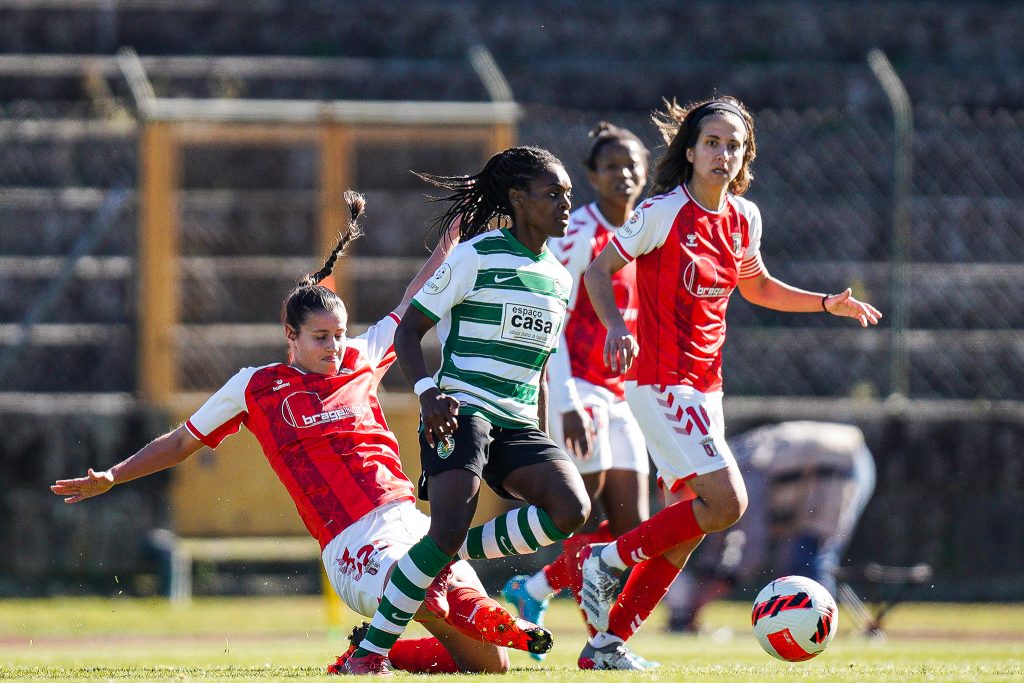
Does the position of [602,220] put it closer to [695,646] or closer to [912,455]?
[695,646]

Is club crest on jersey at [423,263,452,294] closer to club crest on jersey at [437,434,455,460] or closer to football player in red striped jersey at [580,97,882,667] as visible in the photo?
club crest on jersey at [437,434,455,460]

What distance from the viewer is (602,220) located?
8.13 metres

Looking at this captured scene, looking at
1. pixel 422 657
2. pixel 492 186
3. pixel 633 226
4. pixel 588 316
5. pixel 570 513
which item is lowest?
pixel 422 657

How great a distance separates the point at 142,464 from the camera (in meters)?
6.46

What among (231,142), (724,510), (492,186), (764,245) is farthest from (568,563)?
(764,245)

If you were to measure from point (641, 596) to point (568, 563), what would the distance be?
0.45 meters

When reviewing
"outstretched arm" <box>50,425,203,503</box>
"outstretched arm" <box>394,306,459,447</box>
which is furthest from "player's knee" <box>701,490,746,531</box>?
"outstretched arm" <box>50,425,203,503</box>

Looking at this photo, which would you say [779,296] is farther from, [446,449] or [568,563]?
[446,449]

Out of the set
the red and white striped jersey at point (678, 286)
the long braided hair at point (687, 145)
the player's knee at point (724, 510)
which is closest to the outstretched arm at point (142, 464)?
the red and white striped jersey at point (678, 286)

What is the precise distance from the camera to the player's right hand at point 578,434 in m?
7.34

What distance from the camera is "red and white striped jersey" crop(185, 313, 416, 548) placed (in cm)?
654

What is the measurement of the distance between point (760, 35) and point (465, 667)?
1054 cm

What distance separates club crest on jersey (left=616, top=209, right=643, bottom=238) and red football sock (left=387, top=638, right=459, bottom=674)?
68.9 inches

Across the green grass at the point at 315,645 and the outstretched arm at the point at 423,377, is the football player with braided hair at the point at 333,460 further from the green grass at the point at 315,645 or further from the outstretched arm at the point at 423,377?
the outstretched arm at the point at 423,377
